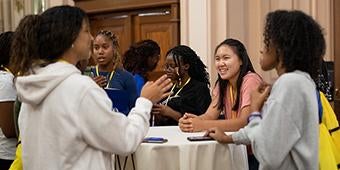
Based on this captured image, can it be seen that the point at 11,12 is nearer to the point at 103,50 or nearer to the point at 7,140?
the point at 103,50

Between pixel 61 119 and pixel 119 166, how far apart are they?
80 cm

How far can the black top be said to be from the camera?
333 cm

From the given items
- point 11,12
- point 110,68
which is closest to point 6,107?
point 110,68

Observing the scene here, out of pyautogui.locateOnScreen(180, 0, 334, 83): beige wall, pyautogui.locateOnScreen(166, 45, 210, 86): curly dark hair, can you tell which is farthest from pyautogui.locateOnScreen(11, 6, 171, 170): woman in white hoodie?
pyautogui.locateOnScreen(180, 0, 334, 83): beige wall

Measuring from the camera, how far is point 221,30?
194 inches

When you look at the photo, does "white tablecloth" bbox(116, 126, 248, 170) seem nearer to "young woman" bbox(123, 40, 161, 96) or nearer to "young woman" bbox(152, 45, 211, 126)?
"young woman" bbox(152, 45, 211, 126)

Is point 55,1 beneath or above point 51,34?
above

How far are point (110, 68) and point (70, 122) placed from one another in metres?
1.74

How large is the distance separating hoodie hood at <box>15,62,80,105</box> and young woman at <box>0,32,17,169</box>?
1016mm

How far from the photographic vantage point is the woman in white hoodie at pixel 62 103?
167 centimetres

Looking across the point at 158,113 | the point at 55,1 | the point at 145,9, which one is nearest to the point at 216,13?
the point at 145,9

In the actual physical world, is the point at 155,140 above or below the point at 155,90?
below

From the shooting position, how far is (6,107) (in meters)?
2.72

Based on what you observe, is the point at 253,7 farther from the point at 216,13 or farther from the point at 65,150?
the point at 65,150
